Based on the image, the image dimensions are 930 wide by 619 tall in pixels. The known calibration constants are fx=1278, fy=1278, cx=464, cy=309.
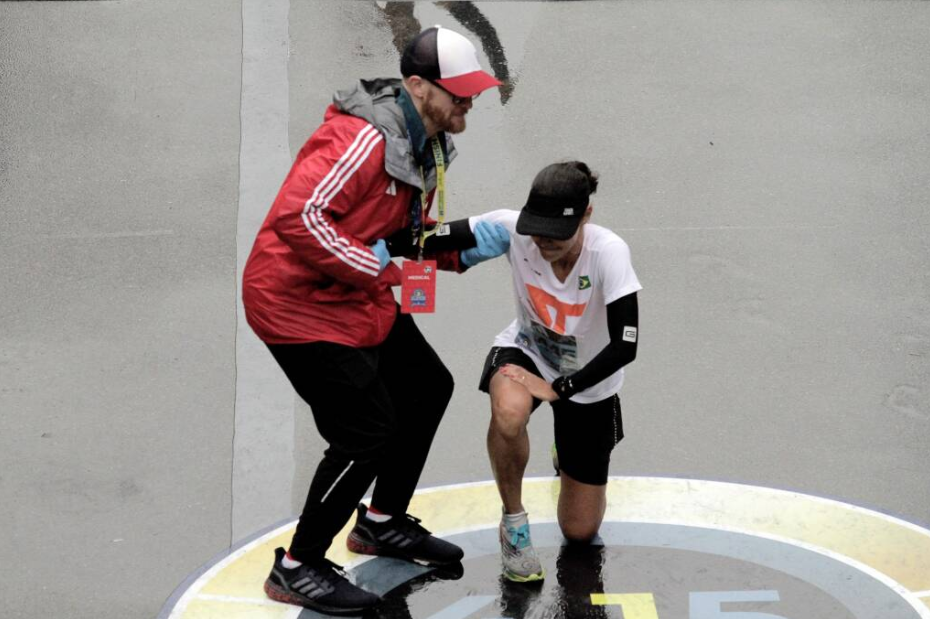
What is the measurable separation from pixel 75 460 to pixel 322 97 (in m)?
3.38

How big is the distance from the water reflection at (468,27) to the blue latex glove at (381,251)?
4.10 metres

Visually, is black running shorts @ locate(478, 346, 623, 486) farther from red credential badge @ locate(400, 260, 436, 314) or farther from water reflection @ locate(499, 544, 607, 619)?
red credential badge @ locate(400, 260, 436, 314)

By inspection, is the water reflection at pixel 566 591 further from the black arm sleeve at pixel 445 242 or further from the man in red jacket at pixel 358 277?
the black arm sleeve at pixel 445 242

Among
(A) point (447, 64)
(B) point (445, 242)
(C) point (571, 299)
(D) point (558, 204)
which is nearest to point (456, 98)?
(A) point (447, 64)

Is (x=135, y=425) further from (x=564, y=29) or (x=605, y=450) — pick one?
(x=564, y=29)

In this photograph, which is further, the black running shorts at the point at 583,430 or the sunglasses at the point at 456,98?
the black running shorts at the point at 583,430

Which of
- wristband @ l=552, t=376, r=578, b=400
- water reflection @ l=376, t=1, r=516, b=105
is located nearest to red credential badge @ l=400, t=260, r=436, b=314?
wristband @ l=552, t=376, r=578, b=400

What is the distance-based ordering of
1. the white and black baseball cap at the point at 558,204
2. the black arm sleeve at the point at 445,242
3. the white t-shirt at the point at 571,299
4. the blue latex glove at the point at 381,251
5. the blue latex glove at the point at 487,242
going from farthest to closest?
the blue latex glove at the point at 487,242 → the black arm sleeve at the point at 445,242 → the white t-shirt at the point at 571,299 → the white and black baseball cap at the point at 558,204 → the blue latex glove at the point at 381,251

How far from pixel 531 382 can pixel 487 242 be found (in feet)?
1.81

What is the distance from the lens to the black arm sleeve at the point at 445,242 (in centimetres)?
465

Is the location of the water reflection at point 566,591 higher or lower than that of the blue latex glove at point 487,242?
lower

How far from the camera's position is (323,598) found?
461 centimetres

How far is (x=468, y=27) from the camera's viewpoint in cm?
885

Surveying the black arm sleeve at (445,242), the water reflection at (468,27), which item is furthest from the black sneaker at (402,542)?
the water reflection at (468,27)
